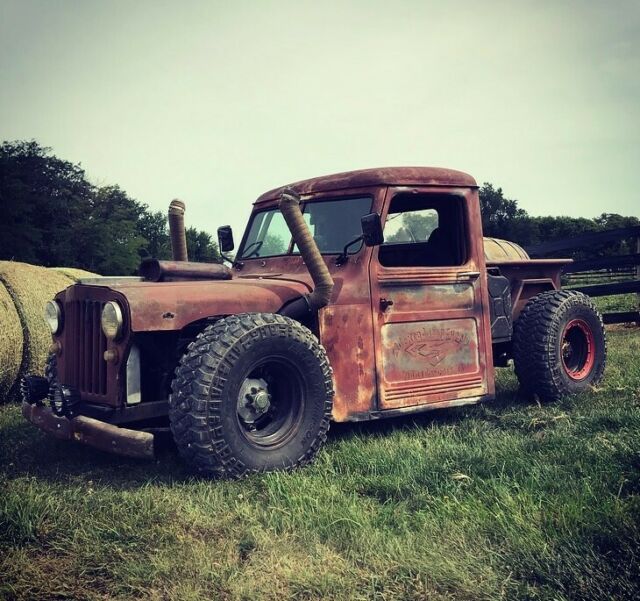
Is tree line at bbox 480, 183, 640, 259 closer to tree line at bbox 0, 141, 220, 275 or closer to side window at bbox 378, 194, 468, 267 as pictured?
tree line at bbox 0, 141, 220, 275

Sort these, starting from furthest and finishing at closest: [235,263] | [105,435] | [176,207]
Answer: [235,263]
[176,207]
[105,435]

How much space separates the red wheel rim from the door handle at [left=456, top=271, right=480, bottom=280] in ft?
4.83

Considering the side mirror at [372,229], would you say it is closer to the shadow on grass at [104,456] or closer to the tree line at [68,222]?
the shadow on grass at [104,456]

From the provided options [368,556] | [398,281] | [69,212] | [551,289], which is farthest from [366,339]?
[69,212]

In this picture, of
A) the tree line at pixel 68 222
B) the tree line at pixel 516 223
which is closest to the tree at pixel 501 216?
the tree line at pixel 516 223

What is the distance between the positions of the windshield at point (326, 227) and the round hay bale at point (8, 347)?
9.95 feet

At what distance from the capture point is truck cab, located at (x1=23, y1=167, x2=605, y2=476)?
3.77 meters

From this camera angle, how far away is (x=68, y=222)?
35625 millimetres

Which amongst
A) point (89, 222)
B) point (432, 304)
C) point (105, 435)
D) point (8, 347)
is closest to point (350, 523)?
point (105, 435)

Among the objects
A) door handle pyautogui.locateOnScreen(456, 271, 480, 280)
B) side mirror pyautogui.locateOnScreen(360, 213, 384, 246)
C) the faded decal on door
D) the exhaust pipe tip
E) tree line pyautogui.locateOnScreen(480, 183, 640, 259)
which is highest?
Answer: tree line pyautogui.locateOnScreen(480, 183, 640, 259)

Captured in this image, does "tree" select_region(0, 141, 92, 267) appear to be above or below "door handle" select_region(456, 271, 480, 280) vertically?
above

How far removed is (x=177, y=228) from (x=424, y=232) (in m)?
2.14

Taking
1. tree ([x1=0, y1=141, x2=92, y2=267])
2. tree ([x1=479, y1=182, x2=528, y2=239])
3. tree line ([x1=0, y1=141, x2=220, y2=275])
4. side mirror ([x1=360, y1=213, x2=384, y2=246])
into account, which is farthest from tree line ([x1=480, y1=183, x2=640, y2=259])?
side mirror ([x1=360, y1=213, x2=384, y2=246])

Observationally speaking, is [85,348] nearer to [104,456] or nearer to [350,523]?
[104,456]
